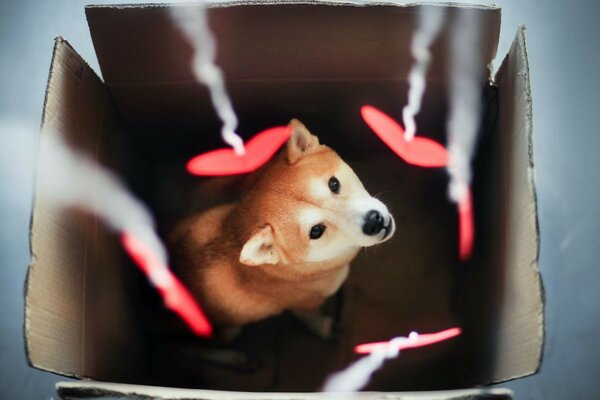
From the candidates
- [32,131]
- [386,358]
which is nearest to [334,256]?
[386,358]

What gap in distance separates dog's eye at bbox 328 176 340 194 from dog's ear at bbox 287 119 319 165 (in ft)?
0.38

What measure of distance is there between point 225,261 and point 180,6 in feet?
2.18

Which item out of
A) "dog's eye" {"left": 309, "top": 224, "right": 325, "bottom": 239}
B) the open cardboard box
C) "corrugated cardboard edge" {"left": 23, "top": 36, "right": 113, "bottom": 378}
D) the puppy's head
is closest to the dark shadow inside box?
the open cardboard box

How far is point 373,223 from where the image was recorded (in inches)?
56.6

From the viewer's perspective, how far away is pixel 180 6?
4.42 ft

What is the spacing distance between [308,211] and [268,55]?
415 mm

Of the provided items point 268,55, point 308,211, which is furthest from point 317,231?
point 268,55

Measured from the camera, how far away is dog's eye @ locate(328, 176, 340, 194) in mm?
1491

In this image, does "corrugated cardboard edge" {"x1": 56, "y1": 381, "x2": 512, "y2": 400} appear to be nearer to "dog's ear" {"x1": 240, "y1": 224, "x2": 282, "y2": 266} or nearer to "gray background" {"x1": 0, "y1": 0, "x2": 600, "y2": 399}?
"dog's ear" {"x1": 240, "y1": 224, "x2": 282, "y2": 266}

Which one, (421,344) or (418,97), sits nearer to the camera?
(418,97)

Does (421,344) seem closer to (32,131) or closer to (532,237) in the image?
(532,237)

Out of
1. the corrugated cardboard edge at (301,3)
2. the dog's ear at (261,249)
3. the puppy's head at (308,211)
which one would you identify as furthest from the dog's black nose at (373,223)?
the corrugated cardboard edge at (301,3)

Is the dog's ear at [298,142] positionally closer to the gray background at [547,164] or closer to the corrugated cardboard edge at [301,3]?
the corrugated cardboard edge at [301,3]

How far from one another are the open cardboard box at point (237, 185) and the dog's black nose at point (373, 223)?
300 mm
